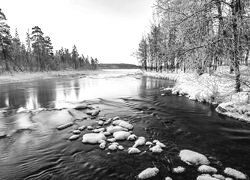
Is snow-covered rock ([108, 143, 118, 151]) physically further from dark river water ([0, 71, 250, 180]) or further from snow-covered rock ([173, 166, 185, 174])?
snow-covered rock ([173, 166, 185, 174])

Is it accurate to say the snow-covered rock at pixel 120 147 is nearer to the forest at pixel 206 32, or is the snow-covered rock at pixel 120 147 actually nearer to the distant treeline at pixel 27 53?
the forest at pixel 206 32

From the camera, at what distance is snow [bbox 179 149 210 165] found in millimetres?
3307

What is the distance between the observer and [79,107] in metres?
8.18

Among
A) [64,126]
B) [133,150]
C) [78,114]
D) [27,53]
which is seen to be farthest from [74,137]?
[27,53]

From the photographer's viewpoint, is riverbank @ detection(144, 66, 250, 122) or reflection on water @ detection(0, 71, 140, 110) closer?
riverbank @ detection(144, 66, 250, 122)

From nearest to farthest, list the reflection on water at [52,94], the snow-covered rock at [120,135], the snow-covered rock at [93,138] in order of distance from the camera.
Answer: the snow-covered rock at [93,138]
the snow-covered rock at [120,135]
the reflection on water at [52,94]

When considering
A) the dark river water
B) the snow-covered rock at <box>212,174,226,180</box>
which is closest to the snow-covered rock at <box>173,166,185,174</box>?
the dark river water

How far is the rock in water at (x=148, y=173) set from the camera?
290cm

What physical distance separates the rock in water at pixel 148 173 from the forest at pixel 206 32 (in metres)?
5.33

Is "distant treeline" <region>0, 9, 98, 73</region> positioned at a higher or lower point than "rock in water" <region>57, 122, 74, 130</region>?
higher

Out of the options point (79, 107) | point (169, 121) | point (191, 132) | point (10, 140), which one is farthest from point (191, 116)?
point (10, 140)

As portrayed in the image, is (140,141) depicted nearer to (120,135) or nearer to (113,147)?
(120,135)

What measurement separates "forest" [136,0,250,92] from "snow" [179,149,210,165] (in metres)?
4.32

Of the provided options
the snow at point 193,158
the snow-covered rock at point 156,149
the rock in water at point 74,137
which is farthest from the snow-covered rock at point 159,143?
the rock in water at point 74,137
